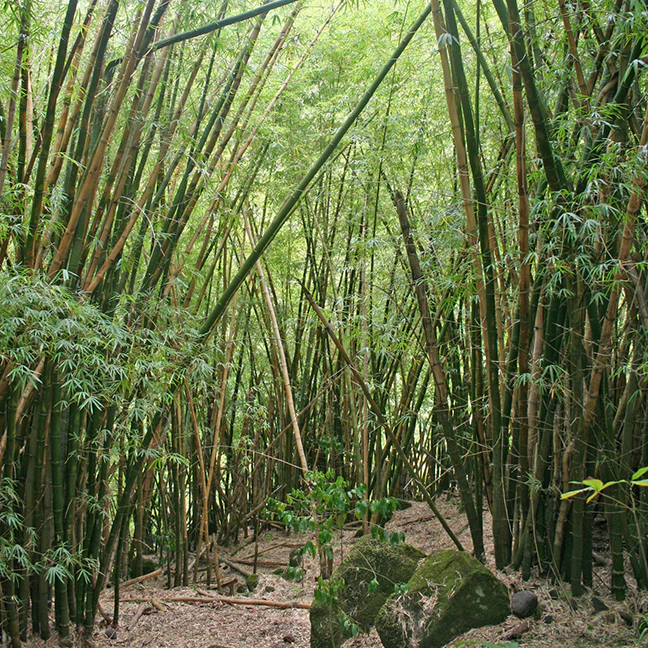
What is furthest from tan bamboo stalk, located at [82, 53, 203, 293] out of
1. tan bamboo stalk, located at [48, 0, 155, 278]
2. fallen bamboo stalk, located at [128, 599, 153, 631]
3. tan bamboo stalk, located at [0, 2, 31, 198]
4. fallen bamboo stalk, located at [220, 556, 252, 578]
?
fallen bamboo stalk, located at [220, 556, 252, 578]

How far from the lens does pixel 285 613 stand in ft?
12.0

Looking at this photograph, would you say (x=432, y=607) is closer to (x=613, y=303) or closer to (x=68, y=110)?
(x=613, y=303)

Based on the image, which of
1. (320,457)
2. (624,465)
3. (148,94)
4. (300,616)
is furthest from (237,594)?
(148,94)

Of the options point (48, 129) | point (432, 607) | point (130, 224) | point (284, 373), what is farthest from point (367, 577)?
point (48, 129)

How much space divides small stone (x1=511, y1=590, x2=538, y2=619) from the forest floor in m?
0.03

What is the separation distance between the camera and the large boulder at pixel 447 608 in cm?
266

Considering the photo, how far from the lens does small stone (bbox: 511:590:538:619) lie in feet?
8.57

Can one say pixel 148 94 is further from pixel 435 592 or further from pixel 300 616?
pixel 300 616

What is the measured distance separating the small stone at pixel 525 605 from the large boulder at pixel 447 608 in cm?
5

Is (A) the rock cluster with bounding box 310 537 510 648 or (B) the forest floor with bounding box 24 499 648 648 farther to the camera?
(A) the rock cluster with bounding box 310 537 510 648

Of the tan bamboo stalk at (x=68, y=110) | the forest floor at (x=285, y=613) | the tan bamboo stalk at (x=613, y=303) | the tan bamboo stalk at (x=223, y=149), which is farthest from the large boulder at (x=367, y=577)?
the tan bamboo stalk at (x=68, y=110)

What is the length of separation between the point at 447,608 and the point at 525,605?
1.06ft

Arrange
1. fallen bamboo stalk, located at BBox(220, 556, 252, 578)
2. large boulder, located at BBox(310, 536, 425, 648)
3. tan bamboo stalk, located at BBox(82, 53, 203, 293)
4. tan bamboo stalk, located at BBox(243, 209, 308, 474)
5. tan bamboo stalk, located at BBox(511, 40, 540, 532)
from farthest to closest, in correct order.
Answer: fallen bamboo stalk, located at BBox(220, 556, 252, 578), tan bamboo stalk, located at BBox(243, 209, 308, 474), large boulder, located at BBox(310, 536, 425, 648), tan bamboo stalk, located at BBox(82, 53, 203, 293), tan bamboo stalk, located at BBox(511, 40, 540, 532)

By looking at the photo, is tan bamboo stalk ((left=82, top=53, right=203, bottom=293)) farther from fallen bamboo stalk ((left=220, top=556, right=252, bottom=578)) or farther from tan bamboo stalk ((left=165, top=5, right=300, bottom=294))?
fallen bamboo stalk ((left=220, top=556, right=252, bottom=578))
